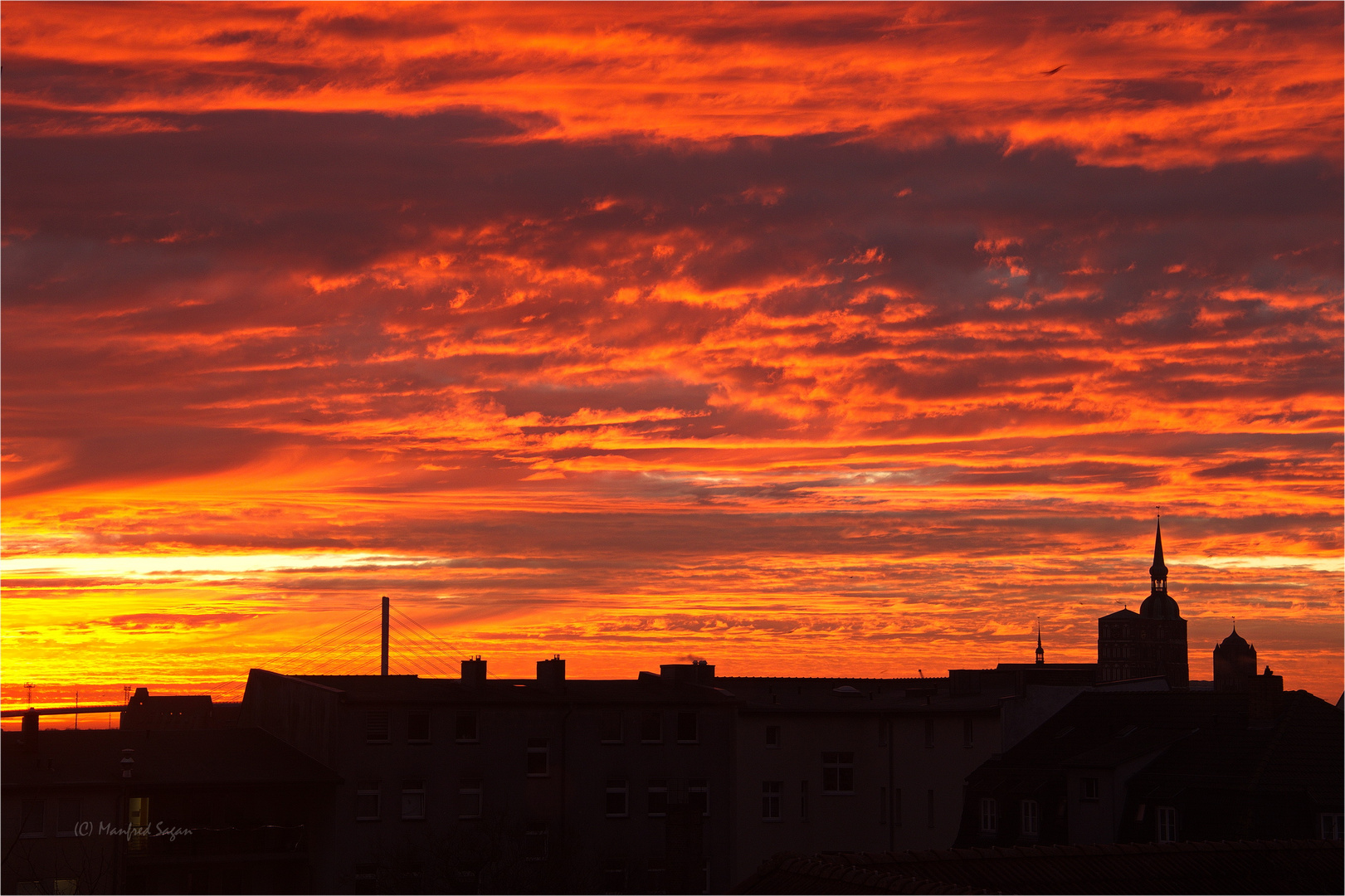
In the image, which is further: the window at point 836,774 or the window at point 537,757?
the window at point 836,774

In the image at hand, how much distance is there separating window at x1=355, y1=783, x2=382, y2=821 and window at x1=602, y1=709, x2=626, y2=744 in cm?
1069

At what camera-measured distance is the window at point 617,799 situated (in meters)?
66.9

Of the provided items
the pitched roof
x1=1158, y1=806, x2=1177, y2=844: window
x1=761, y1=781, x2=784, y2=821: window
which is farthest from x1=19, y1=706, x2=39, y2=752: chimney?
x1=1158, y1=806, x2=1177, y2=844: window

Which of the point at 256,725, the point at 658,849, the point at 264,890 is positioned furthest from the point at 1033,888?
the point at 256,725

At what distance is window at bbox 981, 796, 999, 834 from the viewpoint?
62.9m

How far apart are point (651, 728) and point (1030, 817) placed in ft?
58.9

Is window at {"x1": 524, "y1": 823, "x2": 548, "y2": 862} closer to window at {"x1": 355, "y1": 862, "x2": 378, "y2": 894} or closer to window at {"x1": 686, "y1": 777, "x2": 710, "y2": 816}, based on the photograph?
window at {"x1": 355, "y1": 862, "x2": 378, "y2": 894}

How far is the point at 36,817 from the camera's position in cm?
5925

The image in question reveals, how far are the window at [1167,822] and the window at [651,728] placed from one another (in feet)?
75.8

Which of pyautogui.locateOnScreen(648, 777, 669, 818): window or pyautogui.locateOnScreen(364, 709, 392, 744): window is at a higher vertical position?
pyautogui.locateOnScreen(364, 709, 392, 744): window

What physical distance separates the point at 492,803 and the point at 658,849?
8.16 metres

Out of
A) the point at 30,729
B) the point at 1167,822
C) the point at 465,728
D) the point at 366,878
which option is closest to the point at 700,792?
the point at 465,728

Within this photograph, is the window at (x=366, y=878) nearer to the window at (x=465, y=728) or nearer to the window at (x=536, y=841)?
the window at (x=465, y=728)

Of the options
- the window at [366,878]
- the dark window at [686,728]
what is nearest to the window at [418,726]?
the window at [366,878]
